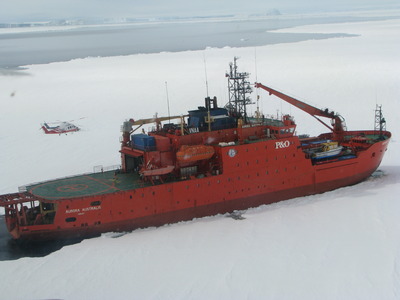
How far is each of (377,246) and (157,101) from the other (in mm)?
26217

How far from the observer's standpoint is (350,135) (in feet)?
82.3

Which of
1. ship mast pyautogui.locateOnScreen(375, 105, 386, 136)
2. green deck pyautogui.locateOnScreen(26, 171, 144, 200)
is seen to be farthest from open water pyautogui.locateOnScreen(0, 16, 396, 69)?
ship mast pyautogui.locateOnScreen(375, 105, 386, 136)

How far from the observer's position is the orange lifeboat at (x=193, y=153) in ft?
59.1

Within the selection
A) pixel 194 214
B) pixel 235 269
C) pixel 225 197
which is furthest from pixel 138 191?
pixel 235 269

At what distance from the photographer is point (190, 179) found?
18.0 metres

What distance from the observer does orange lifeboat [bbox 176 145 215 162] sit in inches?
709

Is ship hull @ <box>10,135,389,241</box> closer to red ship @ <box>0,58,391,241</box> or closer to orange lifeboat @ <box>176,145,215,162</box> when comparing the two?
red ship @ <box>0,58,391,241</box>

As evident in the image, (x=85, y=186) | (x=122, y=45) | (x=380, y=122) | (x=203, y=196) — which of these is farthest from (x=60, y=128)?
(x=122, y=45)

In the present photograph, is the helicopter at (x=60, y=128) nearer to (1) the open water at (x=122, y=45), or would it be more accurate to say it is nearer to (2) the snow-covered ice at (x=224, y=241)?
(2) the snow-covered ice at (x=224, y=241)

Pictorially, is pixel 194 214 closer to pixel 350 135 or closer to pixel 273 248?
pixel 273 248

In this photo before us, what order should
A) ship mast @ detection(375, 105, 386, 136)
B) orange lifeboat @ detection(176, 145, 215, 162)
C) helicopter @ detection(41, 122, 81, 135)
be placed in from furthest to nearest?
helicopter @ detection(41, 122, 81, 135) < ship mast @ detection(375, 105, 386, 136) < orange lifeboat @ detection(176, 145, 215, 162)

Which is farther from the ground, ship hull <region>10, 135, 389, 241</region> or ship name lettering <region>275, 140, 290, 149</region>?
ship name lettering <region>275, 140, 290, 149</region>

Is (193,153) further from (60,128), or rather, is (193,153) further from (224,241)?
(60,128)

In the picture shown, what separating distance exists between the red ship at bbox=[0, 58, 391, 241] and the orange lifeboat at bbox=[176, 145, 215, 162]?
0.13 feet
